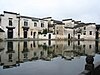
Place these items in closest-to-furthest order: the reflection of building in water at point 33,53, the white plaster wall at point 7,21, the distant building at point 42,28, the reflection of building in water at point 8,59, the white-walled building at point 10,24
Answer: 1. the reflection of building in water at point 8,59
2. the reflection of building in water at point 33,53
3. the white plaster wall at point 7,21
4. the white-walled building at point 10,24
5. the distant building at point 42,28

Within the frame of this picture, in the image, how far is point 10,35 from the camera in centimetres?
4153

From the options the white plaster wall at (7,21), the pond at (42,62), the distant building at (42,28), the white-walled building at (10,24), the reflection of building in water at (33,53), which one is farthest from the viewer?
the distant building at (42,28)

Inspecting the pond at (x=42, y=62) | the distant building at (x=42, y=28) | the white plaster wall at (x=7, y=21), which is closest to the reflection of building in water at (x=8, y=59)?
the pond at (x=42, y=62)

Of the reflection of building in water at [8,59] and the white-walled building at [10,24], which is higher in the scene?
the white-walled building at [10,24]

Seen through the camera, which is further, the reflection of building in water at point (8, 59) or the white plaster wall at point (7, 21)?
the white plaster wall at point (7, 21)

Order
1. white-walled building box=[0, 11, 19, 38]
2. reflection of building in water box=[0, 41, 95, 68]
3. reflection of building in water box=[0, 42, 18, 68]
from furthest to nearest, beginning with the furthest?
white-walled building box=[0, 11, 19, 38]
reflection of building in water box=[0, 41, 95, 68]
reflection of building in water box=[0, 42, 18, 68]

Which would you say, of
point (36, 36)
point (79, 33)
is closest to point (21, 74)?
point (36, 36)

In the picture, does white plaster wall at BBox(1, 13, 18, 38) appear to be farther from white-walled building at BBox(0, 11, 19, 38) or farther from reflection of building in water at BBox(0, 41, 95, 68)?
reflection of building in water at BBox(0, 41, 95, 68)

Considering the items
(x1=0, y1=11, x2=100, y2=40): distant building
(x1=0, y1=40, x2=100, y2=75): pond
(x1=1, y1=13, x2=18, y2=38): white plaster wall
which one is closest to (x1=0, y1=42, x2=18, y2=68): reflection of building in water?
(x1=0, y1=40, x2=100, y2=75): pond

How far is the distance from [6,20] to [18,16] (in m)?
3.41

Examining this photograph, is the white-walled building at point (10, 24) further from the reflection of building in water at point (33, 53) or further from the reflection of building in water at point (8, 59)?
the reflection of building in water at point (8, 59)

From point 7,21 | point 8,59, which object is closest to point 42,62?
point 8,59

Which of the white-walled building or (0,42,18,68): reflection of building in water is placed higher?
the white-walled building

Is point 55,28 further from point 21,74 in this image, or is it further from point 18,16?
point 21,74
